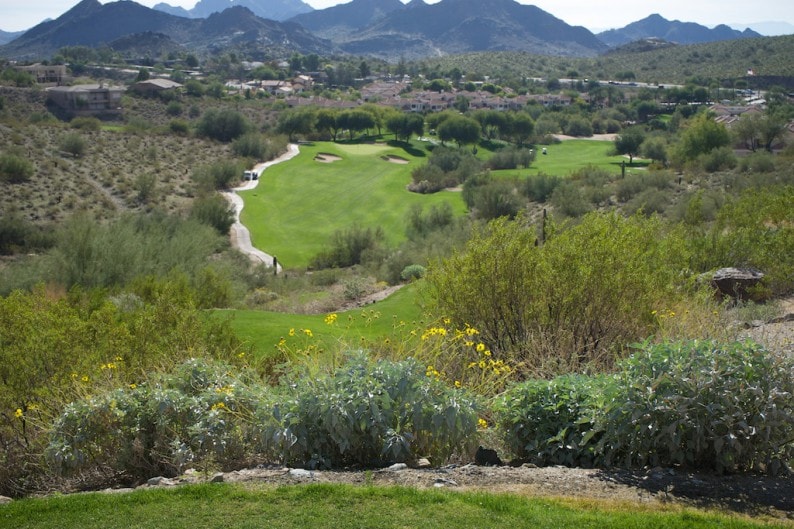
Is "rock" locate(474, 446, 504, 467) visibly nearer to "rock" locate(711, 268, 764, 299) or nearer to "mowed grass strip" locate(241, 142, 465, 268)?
"rock" locate(711, 268, 764, 299)

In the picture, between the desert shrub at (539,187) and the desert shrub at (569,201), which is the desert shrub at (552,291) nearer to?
the desert shrub at (569,201)

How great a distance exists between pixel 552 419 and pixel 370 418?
1815 mm

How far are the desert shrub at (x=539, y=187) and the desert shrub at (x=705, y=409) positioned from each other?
3925cm

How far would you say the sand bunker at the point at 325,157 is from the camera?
228 ft

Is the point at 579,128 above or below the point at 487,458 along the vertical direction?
below

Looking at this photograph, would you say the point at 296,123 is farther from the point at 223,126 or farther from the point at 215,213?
the point at 215,213

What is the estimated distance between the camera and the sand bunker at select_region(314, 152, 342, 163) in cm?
6943

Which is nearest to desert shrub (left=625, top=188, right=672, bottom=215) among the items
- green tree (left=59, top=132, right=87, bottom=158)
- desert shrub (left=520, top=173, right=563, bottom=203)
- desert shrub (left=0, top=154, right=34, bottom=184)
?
desert shrub (left=520, top=173, right=563, bottom=203)

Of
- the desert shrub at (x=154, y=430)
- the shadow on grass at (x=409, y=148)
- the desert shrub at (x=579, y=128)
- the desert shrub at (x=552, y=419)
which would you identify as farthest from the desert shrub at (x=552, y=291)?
the desert shrub at (x=579, y=128)

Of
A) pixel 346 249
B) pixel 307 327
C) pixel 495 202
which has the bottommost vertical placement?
pixel 346 249

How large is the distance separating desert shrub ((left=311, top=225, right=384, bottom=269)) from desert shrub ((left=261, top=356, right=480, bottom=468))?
31.0 meters

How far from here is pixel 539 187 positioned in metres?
46.8

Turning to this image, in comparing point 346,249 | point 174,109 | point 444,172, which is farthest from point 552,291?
point 174,109

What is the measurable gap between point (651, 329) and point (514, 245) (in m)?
2.35
